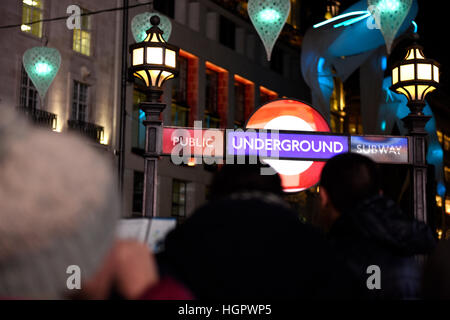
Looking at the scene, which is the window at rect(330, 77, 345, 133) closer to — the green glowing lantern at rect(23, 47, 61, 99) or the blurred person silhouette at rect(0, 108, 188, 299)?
the green glowing lantern at rect(23, 47, 61, 99)

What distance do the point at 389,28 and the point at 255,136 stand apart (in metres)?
4.29

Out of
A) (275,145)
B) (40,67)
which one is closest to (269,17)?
(275,145)

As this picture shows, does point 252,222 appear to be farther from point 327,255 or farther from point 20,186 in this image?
point 20,186

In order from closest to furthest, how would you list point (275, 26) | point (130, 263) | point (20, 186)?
point (20, 186) → point (130, 263) → point (275, 26)

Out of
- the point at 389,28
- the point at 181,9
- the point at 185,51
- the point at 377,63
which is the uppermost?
the point at 181,9

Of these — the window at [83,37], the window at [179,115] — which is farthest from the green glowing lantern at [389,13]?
the window at [179,115]

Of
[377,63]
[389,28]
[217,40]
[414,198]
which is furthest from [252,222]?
[217,40]

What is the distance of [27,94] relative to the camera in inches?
1032

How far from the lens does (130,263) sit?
1.44 metres

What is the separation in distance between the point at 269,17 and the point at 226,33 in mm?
28365

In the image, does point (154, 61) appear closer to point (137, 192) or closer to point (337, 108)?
point (137, 192)

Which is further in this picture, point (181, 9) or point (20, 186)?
point (181, 9)

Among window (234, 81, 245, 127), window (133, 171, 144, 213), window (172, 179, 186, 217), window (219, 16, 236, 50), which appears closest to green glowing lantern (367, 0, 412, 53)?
window (133, 171, 144, 213)

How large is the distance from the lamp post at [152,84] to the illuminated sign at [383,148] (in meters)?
2.24
